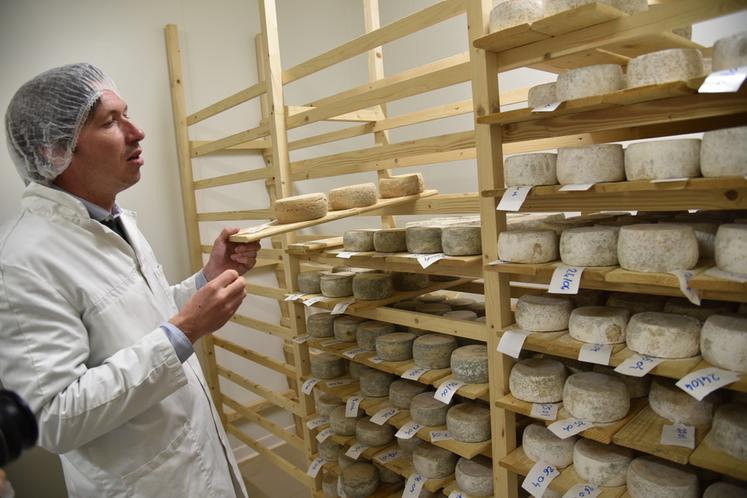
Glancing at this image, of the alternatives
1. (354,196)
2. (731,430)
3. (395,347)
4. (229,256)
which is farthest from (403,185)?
(731,430)

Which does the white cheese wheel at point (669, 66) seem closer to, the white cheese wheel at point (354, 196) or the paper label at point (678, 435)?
the paper label at point (678, 435)

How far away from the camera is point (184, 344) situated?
4.73 ft

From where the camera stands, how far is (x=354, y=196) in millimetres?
2133

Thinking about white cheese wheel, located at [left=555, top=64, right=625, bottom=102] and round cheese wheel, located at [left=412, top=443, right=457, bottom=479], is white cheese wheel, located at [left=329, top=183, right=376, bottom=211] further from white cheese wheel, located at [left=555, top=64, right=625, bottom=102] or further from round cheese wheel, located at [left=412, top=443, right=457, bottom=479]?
round cheese wheel, located at [left=412, top=443, right=457, bottom=479]

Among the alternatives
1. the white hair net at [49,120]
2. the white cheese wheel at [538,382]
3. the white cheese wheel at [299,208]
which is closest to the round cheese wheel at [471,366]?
the white cheese wheel at [538,382]

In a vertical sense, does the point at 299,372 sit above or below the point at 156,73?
below

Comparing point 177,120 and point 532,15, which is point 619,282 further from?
point 177,120

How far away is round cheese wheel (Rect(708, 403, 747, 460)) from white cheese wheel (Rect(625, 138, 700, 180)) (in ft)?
2.17

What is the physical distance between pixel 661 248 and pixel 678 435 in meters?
0.56

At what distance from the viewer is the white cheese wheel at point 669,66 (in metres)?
1.32

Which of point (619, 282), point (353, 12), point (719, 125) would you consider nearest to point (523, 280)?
point (619, 282)

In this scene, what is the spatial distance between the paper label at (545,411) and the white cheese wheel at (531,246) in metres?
0.49

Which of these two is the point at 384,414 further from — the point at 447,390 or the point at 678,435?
the point at 678,435

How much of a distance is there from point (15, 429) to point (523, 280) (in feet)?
4.93
